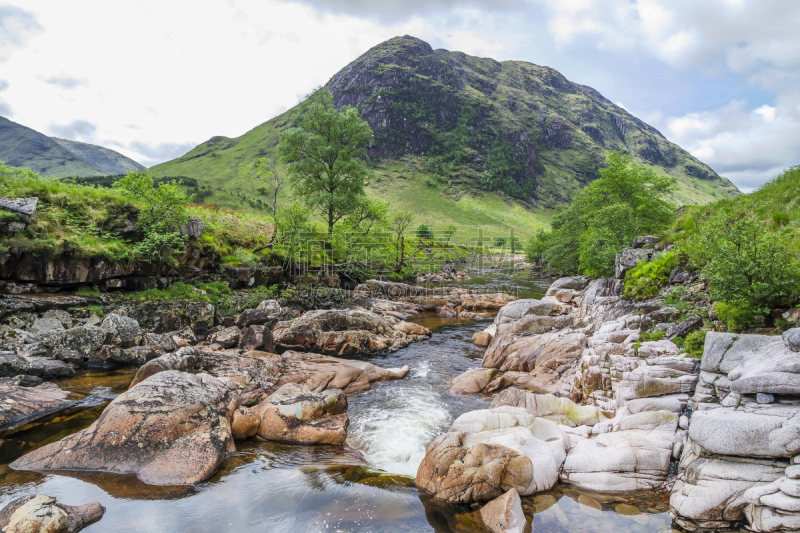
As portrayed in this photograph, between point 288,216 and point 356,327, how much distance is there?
47.9 feet

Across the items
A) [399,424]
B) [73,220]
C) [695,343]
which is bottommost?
[399,424]

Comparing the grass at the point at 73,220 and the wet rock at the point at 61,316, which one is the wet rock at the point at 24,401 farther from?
the grass at the point at 73,220

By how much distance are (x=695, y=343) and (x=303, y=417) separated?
1225 centimetres

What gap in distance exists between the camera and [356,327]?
71.8ft

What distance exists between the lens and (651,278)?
1711cm

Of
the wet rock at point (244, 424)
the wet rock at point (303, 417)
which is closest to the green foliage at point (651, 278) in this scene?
the wet rock at point (303, 417)

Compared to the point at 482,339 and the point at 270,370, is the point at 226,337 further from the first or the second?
the point at 482,339

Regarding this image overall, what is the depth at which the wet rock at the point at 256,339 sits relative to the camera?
733 inches

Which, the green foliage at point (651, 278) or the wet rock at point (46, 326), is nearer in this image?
the wet rock at point (46, 326)

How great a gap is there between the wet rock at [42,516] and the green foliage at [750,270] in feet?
51.5

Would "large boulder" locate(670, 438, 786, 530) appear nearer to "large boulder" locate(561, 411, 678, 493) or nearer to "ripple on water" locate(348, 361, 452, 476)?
"large boulder" locate(561, 411, 678, 493)

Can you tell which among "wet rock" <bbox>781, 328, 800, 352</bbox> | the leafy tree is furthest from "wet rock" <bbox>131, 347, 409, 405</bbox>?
"wet rock" <bbox>781, 328, 800, 352</bbox>

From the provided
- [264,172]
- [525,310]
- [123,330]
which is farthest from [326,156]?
[525,310]

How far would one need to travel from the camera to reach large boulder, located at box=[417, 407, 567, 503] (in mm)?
8188
